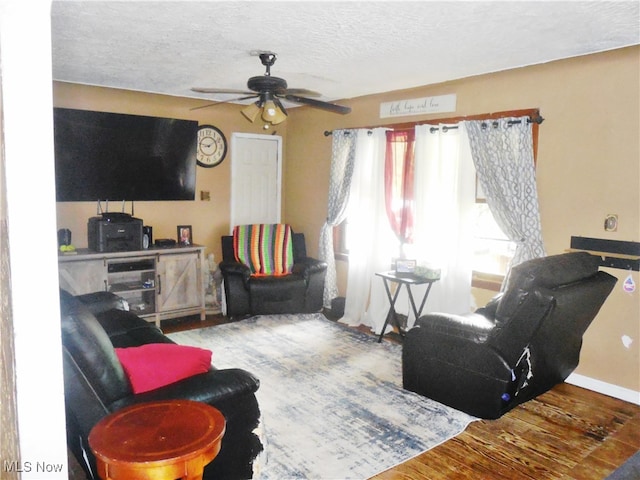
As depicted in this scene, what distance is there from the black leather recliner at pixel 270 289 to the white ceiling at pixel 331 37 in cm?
205

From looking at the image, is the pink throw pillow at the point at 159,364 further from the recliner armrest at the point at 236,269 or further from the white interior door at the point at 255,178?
the white interior door at the point at 255,178

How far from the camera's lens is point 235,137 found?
20.6ft

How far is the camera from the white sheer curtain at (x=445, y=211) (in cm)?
456

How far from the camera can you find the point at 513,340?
3.09 metres

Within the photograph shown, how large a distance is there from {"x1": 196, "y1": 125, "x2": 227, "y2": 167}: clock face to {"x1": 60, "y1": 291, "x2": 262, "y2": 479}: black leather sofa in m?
3.85

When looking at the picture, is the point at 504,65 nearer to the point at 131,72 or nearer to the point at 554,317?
the point at 554,317

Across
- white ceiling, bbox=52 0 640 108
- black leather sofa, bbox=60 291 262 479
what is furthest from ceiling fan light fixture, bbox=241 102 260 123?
black leather sofa, bbox=60 291 262 479

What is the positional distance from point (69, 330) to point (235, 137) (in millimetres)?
4546

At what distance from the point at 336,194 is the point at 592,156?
9.26ft

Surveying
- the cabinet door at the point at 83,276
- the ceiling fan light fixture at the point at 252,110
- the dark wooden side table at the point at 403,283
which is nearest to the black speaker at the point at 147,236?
the cabinet door at the point at 83,276

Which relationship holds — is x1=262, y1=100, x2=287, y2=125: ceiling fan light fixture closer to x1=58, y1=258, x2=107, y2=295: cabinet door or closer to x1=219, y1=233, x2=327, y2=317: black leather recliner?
x1=219, y1=233, x2=327, y2=317: black leather recliner

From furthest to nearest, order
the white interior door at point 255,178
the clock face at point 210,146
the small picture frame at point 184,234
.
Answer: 1. the white interior door at point 255,178
2. the clock face at point 210,146
3. the small picture frame at point 184,234

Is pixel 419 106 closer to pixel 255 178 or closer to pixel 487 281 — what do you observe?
pixel 487 281

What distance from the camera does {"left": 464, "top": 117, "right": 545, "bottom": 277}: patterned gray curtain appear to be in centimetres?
408
